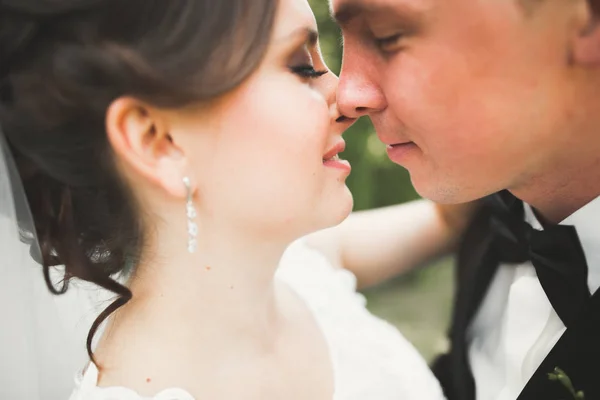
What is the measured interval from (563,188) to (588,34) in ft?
1.12

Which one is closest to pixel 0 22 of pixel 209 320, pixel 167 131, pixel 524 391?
pixel 167 131

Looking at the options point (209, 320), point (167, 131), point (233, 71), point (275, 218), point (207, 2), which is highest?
point (207, 2)

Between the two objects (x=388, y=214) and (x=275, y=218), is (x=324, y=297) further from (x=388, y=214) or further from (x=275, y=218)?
(x=275, y=218)

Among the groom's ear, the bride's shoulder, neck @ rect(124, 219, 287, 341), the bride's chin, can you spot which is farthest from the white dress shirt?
the bride's shoulder

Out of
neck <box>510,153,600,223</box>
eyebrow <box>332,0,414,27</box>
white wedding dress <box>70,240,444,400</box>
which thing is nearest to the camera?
eyebrow <box>332,0,414,27</box>

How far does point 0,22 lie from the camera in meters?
0.98

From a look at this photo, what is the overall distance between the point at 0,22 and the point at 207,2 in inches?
12.7

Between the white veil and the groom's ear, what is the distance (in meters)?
0.99

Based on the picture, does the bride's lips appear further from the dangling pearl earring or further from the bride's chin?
the dangling pearl earring

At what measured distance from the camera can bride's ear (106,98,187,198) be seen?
A: 107 cm

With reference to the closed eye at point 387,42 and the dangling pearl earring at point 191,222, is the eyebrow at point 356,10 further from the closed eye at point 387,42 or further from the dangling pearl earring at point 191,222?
the dangling pearl earring at point 191,222

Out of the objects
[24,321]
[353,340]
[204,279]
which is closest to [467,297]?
[353,340]

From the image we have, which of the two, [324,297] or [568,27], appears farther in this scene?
[324,297]

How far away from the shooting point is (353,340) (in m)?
1.54
